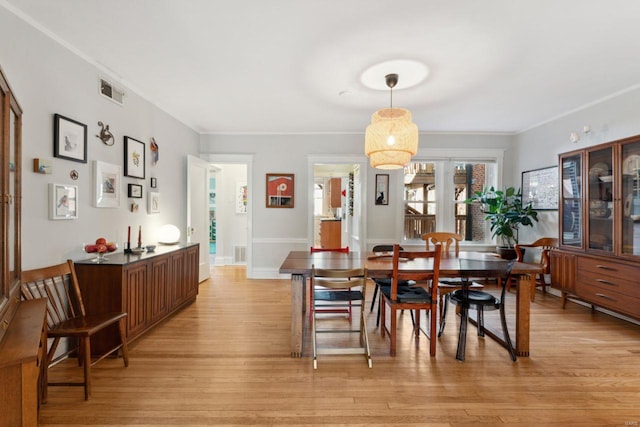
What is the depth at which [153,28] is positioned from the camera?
7.68 feet

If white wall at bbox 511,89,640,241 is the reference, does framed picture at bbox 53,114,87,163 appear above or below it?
below

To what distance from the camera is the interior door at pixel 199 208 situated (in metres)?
4.67

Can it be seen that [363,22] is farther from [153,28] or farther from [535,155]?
[535,155]

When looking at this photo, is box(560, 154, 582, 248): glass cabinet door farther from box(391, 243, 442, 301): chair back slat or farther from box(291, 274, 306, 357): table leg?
box(291, 274, 306, 357): table leg

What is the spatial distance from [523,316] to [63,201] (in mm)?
4000

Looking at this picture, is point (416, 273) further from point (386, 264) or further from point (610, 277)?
point (610, 277)

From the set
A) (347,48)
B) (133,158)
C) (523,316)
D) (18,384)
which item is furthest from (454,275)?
(133,158)

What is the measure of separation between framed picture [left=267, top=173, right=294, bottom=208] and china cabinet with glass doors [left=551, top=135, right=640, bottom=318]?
155 inches

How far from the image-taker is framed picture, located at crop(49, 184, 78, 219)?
2.44 m

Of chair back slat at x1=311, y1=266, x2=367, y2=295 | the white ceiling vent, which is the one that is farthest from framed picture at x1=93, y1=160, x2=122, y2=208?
chair back slat at x1=311, y1=266, x2=367, y2=295

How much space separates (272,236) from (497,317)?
361cm

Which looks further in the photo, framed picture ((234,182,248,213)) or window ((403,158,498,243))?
framed picture ((234,182,248,213))

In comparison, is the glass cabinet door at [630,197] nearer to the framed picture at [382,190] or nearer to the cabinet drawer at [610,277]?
the cabinet drawer at [610,277]

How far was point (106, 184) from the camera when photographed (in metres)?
3.04
